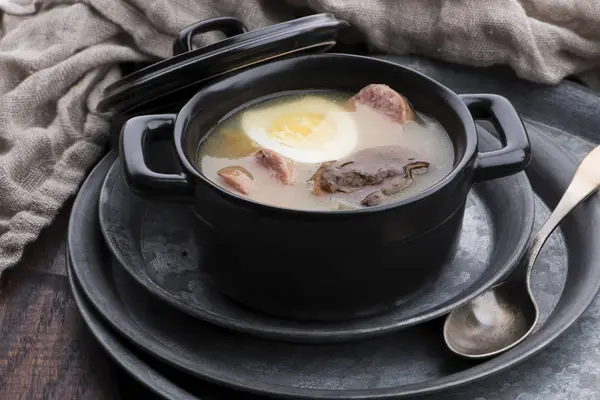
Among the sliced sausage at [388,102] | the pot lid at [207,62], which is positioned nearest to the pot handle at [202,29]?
the pot lid at [207,62]

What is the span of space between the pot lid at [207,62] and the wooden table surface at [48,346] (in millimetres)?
262

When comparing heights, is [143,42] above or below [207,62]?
below

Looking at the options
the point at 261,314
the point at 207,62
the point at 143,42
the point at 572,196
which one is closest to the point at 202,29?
the point at 207,62

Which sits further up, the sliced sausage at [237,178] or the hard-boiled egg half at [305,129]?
the sliced sausage at [237,178]

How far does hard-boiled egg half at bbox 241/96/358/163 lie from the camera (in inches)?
43.6

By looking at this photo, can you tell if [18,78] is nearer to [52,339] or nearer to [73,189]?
[73,189]

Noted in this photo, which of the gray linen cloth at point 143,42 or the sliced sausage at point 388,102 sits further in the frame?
the gray linen cloth at point 143,42

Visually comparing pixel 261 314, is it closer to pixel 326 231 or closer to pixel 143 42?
pixel 326 231

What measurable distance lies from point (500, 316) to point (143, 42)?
0.83 m

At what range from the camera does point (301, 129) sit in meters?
1.17

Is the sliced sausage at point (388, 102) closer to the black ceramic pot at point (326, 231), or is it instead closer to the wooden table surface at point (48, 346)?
the black ceramic pot at point (326, 231)

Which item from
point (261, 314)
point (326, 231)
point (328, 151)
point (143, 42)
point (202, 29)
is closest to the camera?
point (326, 231)

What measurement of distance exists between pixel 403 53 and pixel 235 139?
0.51 meters

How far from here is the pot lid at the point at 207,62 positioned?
3.54ft
